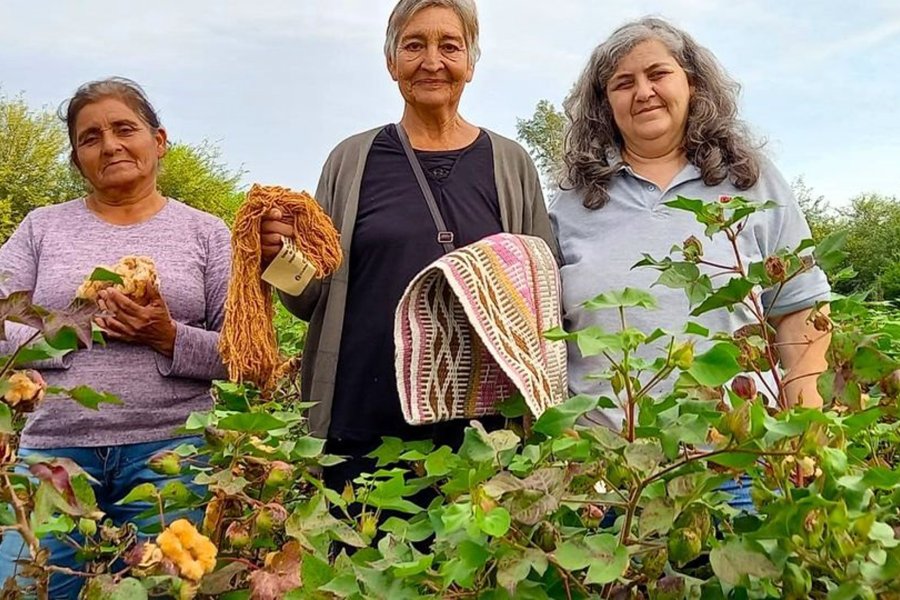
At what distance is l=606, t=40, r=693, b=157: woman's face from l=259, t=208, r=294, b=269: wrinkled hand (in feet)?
2.61

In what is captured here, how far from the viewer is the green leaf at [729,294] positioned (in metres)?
0.98

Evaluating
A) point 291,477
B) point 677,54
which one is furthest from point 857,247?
point 291,477

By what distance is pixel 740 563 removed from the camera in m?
0.70

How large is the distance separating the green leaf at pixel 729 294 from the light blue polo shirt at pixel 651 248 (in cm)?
68

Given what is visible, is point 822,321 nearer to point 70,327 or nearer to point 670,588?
point 670,588

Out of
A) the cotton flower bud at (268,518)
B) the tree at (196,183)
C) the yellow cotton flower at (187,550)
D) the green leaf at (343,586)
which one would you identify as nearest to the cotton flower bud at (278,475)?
the cotton flower bud at (268,518)

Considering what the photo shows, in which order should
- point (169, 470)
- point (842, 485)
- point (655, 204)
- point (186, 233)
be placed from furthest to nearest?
point (186, 233), point (655, 204), point (169, 470), point (842, 485)

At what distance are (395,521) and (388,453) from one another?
0.54 ft

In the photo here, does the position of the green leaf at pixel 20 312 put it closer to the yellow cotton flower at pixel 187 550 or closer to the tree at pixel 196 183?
the yellow cotton flower at pixel 187 550

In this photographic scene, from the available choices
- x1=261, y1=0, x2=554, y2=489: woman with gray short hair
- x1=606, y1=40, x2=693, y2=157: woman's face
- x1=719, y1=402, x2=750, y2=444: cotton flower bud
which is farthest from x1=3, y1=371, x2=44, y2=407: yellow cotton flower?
x1=606, y1=40, x2=693, y2=157: woman's face

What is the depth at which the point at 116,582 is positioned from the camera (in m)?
0.84

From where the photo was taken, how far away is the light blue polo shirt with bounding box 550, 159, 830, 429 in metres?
1.76

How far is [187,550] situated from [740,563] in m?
0.51

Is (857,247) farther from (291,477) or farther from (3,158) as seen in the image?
(291,477)
